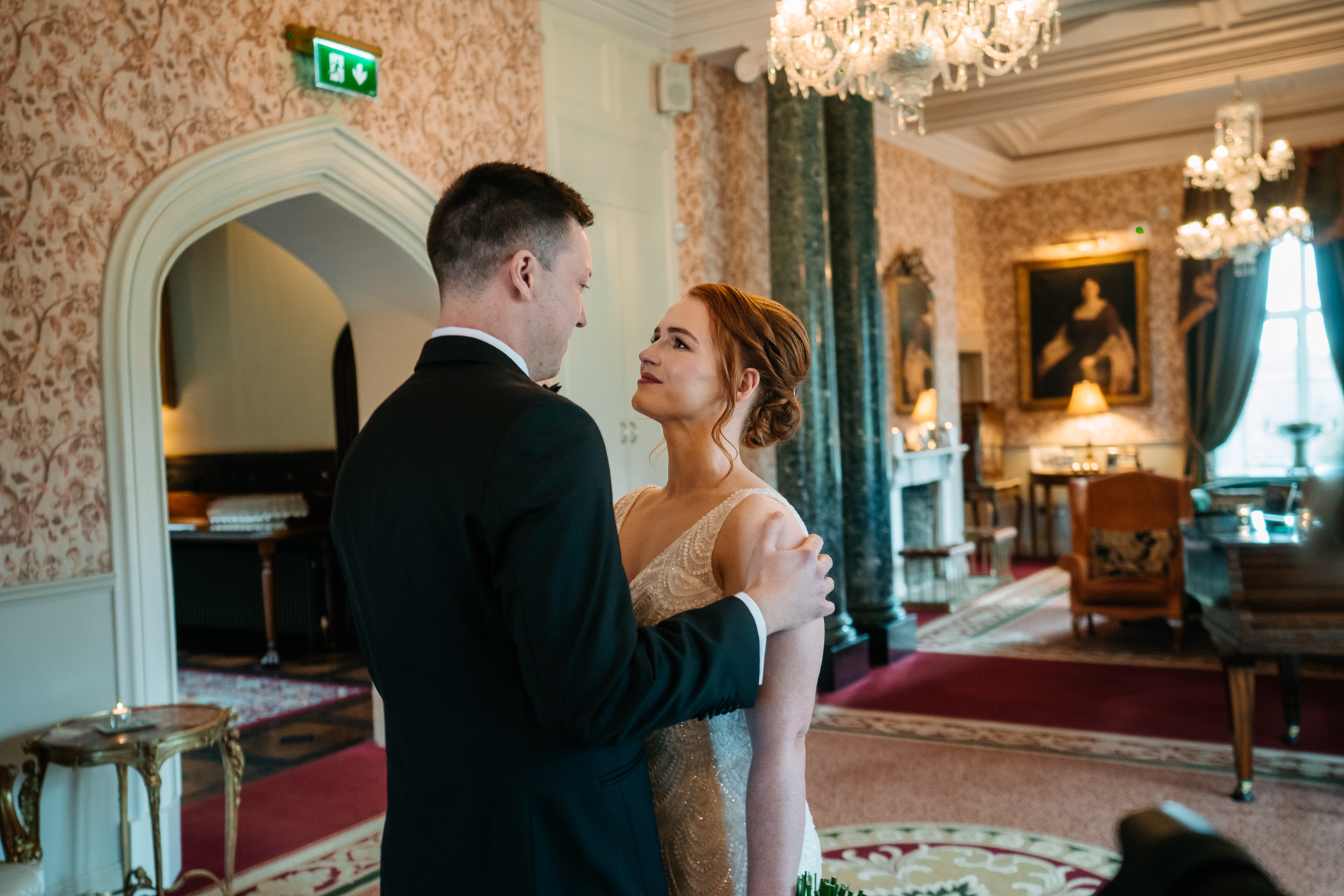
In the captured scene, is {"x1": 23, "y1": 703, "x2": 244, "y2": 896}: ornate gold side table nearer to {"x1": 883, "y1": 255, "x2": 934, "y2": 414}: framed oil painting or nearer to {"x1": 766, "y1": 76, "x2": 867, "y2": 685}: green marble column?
{"x1": 766, "y1": 76, "x2": 867, "y2": 685}: green marble column

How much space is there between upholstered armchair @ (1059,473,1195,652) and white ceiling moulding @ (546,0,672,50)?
163 inches

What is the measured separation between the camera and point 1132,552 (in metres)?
7.17

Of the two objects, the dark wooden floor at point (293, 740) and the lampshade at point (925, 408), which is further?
the lampshade at point (925, 408)

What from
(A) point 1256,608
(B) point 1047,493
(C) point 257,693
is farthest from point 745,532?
(B) point 1047,493

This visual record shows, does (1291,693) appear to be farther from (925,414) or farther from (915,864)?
(925,414)

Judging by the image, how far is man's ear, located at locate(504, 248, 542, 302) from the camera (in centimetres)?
138

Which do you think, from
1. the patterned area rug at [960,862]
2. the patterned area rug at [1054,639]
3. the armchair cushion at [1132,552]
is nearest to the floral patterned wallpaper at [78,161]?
the patterned area rug at [960,862]

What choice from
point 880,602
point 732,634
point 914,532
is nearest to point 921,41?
point 732,634

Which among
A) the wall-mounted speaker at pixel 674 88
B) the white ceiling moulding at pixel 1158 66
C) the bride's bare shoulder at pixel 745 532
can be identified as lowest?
the bride's bare shoulder at pixel 745 532

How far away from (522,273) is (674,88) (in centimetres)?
519

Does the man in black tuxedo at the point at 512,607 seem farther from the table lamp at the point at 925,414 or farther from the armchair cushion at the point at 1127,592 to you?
the table lamp at the point at 925,414

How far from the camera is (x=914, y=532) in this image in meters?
10.0

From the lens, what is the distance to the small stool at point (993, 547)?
31.8 ft

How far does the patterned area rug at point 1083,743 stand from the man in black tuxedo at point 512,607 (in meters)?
3.92
